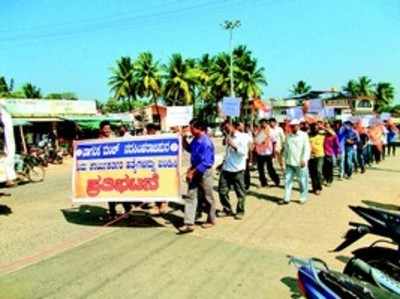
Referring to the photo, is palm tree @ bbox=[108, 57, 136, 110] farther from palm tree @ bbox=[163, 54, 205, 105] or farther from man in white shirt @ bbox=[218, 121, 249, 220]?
man in white shirt @ bbox=[218, 121, 249, 220]

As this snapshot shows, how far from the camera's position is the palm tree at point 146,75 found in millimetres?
62812

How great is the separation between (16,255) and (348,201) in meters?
7.21

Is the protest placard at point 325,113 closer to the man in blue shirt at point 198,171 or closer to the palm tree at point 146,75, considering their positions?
the man in blue shirt at point 198,171

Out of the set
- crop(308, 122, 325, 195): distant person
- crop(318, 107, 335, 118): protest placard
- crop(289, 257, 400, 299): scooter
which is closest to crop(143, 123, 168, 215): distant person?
crop(308, 122, 325, 195): distant person

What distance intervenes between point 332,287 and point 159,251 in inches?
144

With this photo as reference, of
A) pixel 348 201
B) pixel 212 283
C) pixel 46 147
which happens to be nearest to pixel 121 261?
pixel 212 283

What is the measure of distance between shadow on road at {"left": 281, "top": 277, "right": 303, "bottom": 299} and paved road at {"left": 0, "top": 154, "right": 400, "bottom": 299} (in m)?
0.01

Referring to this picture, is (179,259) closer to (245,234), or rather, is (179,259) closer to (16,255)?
(245,234)

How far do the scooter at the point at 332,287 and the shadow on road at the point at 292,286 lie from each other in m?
1.39

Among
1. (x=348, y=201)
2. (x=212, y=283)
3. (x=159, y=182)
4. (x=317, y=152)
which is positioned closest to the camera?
(x=212, y=283)

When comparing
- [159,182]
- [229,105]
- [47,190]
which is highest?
[229,105]

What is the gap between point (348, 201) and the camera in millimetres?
11336

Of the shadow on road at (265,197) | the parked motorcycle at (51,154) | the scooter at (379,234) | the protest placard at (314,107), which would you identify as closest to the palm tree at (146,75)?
the parked motorcycle at (51,154)

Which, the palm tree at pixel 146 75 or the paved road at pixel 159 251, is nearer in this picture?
the paved road at pixel 159 251
